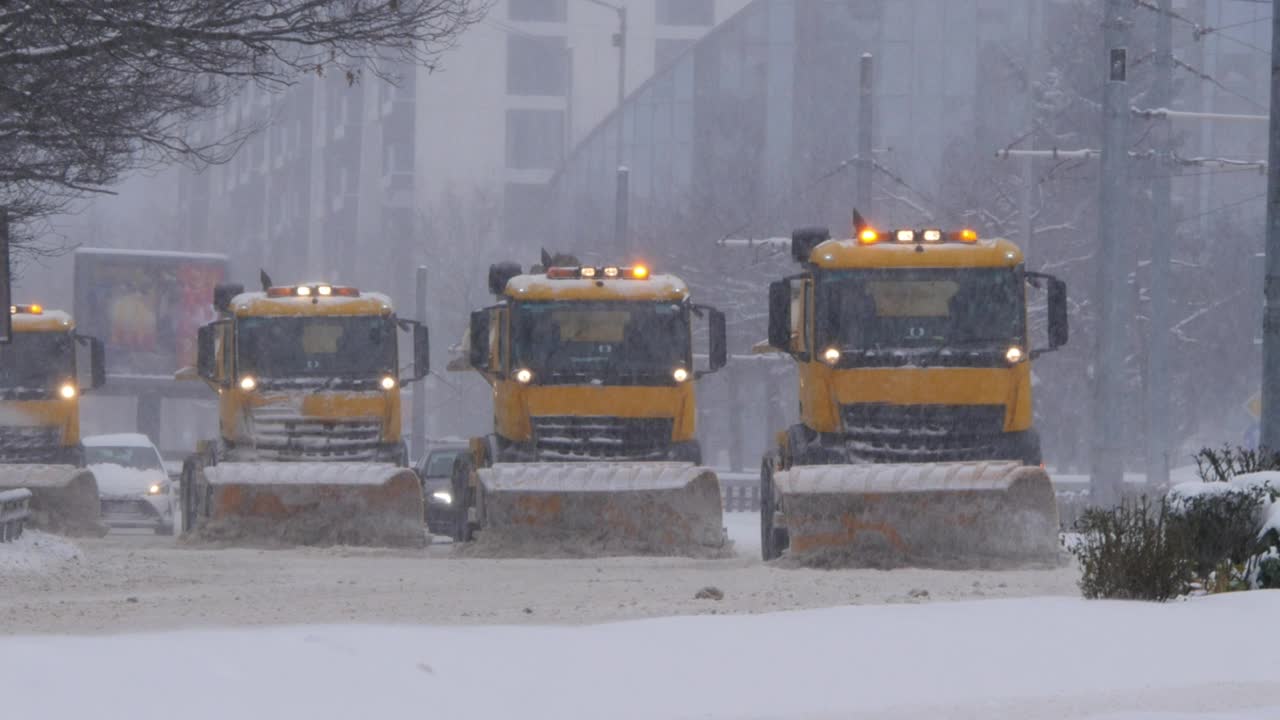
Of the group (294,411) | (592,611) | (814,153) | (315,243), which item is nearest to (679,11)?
(315,243)

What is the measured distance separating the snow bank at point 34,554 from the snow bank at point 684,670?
781cm

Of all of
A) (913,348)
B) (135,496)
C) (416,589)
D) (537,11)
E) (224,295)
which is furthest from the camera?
(537,11)

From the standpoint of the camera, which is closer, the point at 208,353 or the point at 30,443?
the point at 208,353

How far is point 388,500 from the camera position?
22688 millimetres

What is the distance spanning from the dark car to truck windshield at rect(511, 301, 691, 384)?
704 cm

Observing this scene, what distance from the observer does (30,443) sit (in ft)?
94.4

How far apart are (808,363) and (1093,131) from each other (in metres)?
40.8

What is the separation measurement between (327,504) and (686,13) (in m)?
92.4

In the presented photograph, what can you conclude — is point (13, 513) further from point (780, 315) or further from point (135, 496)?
point (135, 496)

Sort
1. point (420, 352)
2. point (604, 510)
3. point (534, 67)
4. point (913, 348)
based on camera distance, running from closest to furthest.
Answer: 1. point (913, 348)
2. point (604, 510)
3. point (420, 352)
4. point (534, 67)

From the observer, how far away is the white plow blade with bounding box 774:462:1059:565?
61.5ft

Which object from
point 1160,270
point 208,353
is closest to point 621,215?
point 1160,270

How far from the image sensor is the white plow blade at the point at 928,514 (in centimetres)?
1873

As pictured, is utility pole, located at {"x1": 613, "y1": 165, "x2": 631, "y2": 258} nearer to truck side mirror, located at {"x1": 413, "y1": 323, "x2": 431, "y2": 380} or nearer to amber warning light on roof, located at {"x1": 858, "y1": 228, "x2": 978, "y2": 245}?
truck side mirror, located at {"x1": 413, "y1": 323, "x2": 431, "y2": 380}
